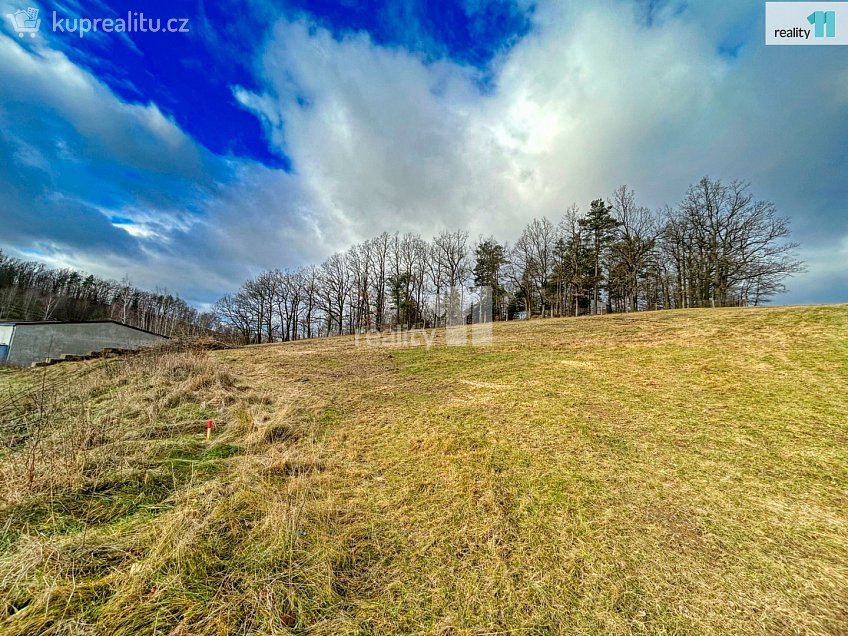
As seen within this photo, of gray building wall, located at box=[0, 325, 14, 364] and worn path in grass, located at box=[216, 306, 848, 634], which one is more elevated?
gray building wall, located at box=[0, 325, 14, 364]

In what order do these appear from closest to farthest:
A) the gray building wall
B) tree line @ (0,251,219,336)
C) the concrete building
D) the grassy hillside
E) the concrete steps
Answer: the grassy hillside, the concrete steps, the gray building wall, the concrete building, tree line @ (0,251,219,336)

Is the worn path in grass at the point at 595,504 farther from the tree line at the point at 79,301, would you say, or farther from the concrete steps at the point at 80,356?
the tree line at the point at 79,301

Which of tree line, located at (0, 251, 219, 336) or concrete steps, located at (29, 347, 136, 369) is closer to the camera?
concrete steps, located at (29, 347, 136, 369)

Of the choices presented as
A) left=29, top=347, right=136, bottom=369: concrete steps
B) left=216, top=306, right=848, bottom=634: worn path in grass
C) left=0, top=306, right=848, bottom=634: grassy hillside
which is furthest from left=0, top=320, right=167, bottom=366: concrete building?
left=216, top=306, right=848, bottom=634: worn path in grass

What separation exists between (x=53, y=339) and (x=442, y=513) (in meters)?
24.2

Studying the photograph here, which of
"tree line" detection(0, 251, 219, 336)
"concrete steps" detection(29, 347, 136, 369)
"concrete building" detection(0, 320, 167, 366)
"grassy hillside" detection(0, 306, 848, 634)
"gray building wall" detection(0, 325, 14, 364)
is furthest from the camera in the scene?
"tree line" detection(0, 251, 219, 336)

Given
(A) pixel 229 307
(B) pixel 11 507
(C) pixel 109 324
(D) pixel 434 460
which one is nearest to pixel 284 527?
(D) pixel 434 460

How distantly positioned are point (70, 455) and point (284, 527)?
124 inches

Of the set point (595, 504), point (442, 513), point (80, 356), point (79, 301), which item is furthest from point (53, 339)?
point (79, 301)

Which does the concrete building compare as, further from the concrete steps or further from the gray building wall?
the concrete steps

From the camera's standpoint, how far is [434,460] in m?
4.32

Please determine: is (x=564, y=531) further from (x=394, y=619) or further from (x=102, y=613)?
(x=102, y=613)

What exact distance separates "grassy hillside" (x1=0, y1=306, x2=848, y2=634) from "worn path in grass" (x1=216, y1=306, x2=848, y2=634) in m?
0.02

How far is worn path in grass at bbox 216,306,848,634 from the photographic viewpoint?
220 cm
